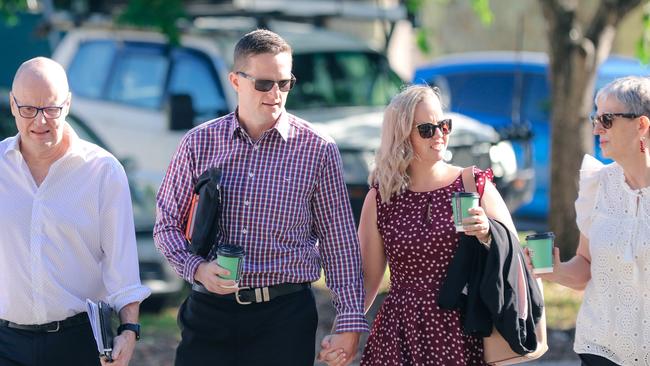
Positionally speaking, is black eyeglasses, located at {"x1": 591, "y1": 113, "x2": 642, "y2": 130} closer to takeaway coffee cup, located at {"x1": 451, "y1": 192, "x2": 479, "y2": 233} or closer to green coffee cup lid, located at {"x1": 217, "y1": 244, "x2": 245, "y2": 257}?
takeaway coffee cup, located at {"x1": 451, "y1": 192, "x2": 479, "y2": 233}

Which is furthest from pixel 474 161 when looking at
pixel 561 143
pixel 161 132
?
pixel 161 132

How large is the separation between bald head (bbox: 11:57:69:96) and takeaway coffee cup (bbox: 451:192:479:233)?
1568mm

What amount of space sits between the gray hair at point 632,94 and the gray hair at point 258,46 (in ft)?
4.31

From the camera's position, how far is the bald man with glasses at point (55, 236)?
15.0 feet

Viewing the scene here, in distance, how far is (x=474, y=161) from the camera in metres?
10.5

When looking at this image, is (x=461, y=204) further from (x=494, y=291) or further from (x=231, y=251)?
(x=231, y=251)

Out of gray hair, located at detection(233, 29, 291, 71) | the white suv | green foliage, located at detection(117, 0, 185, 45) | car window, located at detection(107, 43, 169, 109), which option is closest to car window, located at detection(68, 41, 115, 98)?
the white suv

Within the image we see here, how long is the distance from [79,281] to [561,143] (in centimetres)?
622

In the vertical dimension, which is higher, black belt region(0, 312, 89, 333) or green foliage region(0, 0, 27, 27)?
green foliage region(0, 0, 27, 27)

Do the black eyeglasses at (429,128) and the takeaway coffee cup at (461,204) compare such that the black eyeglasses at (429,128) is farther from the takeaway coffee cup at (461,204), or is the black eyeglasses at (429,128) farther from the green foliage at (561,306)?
the green foliage at (561,306)

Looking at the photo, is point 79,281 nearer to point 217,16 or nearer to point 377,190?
point 377,190

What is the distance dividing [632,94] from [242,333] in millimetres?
1838

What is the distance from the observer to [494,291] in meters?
4.62

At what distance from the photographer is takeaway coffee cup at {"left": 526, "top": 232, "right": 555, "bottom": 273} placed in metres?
4.61
